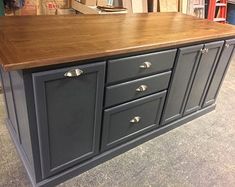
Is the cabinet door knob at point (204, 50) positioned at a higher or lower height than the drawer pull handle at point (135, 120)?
higher

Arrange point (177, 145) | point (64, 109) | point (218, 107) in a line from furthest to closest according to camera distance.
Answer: point (218, 107), point (177, 145), point (64, 109)

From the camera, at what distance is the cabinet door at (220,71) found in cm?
196

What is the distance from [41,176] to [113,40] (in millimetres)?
910

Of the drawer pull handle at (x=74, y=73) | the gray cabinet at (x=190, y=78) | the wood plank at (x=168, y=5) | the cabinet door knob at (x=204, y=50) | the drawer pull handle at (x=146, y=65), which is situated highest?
the wood plank at (x=168, y=5)

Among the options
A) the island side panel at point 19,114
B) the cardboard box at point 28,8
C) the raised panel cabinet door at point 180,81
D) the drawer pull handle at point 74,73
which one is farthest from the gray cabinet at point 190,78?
the cardboard box at point 28,8

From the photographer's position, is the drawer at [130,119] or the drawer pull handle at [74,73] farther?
the drawer at [130,119]

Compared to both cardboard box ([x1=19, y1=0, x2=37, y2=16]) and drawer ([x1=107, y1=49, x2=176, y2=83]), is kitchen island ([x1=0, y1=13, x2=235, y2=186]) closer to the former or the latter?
drawer ([x1=107, y1=49, x2=176, y2=83])

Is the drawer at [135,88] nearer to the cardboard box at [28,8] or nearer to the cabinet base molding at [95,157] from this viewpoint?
the cabinet base molding at [95,157]

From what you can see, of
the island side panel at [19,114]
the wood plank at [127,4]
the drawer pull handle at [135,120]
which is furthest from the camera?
the wood plank at [127,4]

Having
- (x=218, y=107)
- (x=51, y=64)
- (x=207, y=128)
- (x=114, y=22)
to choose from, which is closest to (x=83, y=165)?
(x=51, y=64)

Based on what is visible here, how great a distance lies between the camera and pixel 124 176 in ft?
5.02

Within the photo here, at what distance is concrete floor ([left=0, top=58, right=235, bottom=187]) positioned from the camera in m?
1.48

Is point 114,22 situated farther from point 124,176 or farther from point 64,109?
point 124,176

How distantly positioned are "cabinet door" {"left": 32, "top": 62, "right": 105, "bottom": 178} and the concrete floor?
0.22 m
